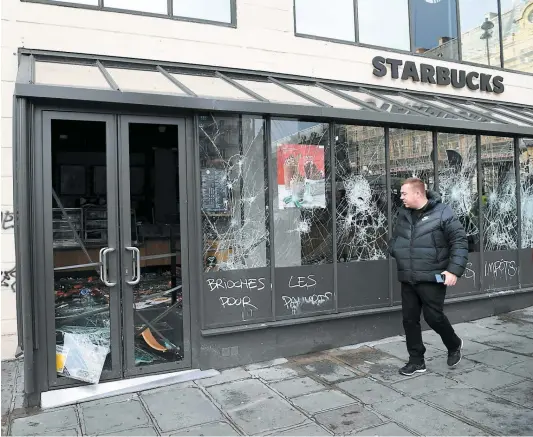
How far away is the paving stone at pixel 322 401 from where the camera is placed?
3.85 meters

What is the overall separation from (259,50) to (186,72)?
1.09 meters

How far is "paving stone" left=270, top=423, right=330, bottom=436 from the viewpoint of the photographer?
3416 millimetres

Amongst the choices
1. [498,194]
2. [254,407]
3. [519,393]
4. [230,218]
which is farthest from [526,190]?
[254,407]

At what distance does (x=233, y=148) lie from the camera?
509 centimetres

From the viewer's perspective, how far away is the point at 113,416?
3.76m

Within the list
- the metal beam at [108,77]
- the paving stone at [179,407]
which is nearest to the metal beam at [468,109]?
the metal beam at [108,77]

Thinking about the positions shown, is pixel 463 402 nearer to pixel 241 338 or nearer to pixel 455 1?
pixel 241 338

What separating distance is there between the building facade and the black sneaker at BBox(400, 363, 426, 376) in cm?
105

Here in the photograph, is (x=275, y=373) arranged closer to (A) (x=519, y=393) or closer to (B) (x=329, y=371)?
(B) (x=329, y=371)

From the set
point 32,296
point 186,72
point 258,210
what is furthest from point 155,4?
point 32,296

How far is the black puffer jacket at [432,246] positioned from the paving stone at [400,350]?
1087 millimetres

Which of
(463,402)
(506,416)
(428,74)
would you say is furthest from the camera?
(428,74)

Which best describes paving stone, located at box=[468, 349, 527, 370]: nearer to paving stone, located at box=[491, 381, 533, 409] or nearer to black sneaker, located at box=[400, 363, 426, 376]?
paving stone, located at box=[491, 381, 533, 409]

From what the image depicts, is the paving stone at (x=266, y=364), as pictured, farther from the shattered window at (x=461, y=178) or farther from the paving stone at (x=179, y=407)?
the shattered window at (x=461, y=178)
